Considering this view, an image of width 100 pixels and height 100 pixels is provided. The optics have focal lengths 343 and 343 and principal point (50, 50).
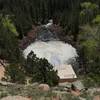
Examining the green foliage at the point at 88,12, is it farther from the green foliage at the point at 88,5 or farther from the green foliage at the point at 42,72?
the green foliage at the point at 42,72

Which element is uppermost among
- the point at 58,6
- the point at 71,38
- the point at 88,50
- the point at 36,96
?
the point at 58,6

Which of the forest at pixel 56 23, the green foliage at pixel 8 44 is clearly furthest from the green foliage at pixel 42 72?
the green foliage at pixel 8 44

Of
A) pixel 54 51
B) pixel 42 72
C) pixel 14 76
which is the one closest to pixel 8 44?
pixel 54 51

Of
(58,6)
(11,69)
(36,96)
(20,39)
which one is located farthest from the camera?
(58,6)

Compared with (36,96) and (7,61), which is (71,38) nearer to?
(7,61)

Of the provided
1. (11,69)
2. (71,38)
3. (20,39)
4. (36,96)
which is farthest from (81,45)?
(36,96)

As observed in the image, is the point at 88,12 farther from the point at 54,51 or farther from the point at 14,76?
the point at 14,76
